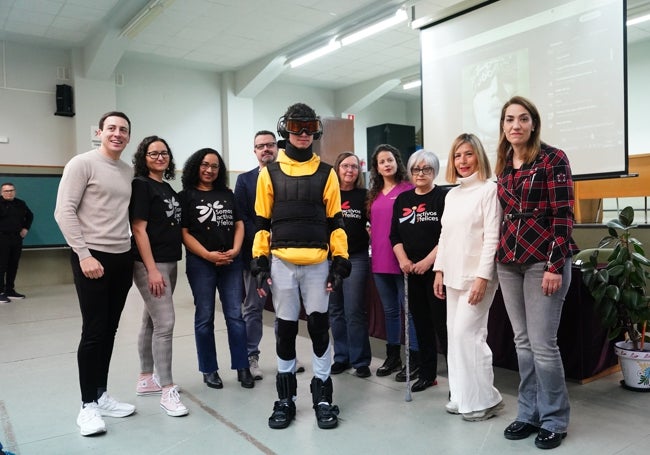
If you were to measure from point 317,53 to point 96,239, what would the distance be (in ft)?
21.0

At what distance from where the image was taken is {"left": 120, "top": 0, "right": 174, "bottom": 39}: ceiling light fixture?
19.5 feet

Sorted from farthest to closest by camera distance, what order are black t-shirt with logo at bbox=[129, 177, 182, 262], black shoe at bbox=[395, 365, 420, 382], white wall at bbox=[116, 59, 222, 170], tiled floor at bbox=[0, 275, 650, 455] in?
1. white wall at bbox=[116, 59, 222, 170]
2. black shoe at bbox=[395, 365, 420, 382]
3. black t-shirt with logo at bbox=[129, 177, 182, 262]
4. tiled floor at bbox=[0, 275, 650, 455]

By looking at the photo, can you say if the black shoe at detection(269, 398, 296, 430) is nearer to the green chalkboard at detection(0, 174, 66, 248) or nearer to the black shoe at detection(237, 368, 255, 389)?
the black shoe at detection(237, 368, 255, 389)

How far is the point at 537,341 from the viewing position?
200 cm

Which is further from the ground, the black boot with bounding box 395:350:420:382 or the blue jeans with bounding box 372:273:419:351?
the blue jeans with bounding box 372:273:419:351

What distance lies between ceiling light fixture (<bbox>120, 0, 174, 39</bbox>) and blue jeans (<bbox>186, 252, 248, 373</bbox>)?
173 inches

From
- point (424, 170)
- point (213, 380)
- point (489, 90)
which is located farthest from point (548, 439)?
point (489, 90)

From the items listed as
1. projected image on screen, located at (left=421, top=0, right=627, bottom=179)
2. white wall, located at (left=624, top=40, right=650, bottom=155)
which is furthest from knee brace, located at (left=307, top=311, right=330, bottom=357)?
white wall, located at (left=624, top=40, right=650, bottom=155)

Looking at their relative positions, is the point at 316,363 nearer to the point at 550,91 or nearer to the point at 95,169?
the point at 95,169

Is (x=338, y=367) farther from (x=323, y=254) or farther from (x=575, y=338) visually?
(x=575, y=338)

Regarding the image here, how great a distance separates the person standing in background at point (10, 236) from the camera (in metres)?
6.38

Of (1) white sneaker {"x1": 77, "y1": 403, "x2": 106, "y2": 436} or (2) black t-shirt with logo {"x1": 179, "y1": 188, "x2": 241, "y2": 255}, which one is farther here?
(2) black t-shirt with logo {"x1": 179, "y1": 188, "x2": 241, "y2": 255}

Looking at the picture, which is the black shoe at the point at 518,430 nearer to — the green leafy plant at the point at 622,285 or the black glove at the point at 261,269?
the green leafy plant at the point at 622,285

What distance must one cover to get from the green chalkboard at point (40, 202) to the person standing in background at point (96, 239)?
5933 mm
